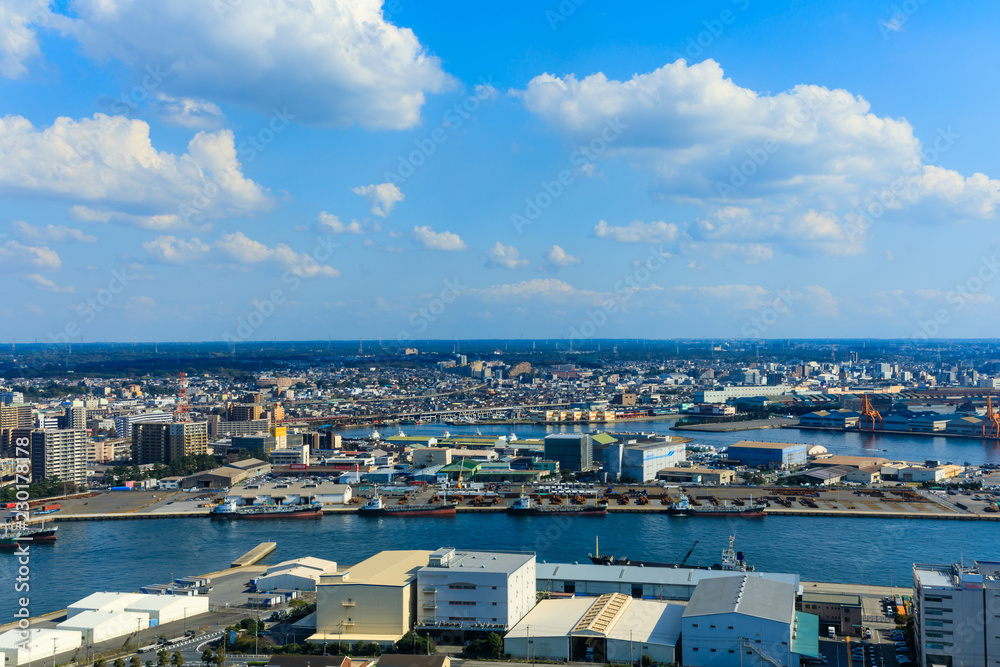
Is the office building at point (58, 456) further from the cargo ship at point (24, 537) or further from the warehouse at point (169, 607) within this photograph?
the warehouse at point (169, 607)

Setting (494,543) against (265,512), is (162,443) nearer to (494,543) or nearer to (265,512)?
(265,512)

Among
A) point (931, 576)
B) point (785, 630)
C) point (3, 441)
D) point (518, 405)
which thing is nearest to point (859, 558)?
point (931, 576)

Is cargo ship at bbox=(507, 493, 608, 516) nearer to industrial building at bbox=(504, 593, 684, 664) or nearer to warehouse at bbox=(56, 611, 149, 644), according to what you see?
industrial building at bbox=(504, 593, 684, 664)

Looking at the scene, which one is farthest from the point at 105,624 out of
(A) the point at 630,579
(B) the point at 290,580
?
(A) the point at 630,579

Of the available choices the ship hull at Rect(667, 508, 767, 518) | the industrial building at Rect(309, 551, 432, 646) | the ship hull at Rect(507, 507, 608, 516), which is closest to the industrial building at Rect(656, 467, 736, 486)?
the ship hull at Rect(667, 508, 767, 518)

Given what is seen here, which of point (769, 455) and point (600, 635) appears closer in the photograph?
point (600, 635)

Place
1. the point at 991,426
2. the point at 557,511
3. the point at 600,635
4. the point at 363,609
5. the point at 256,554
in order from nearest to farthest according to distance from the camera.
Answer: the point at 600,635, the point at 363,609, the point at 256,554, the point at 557,511, the point at 991,426
